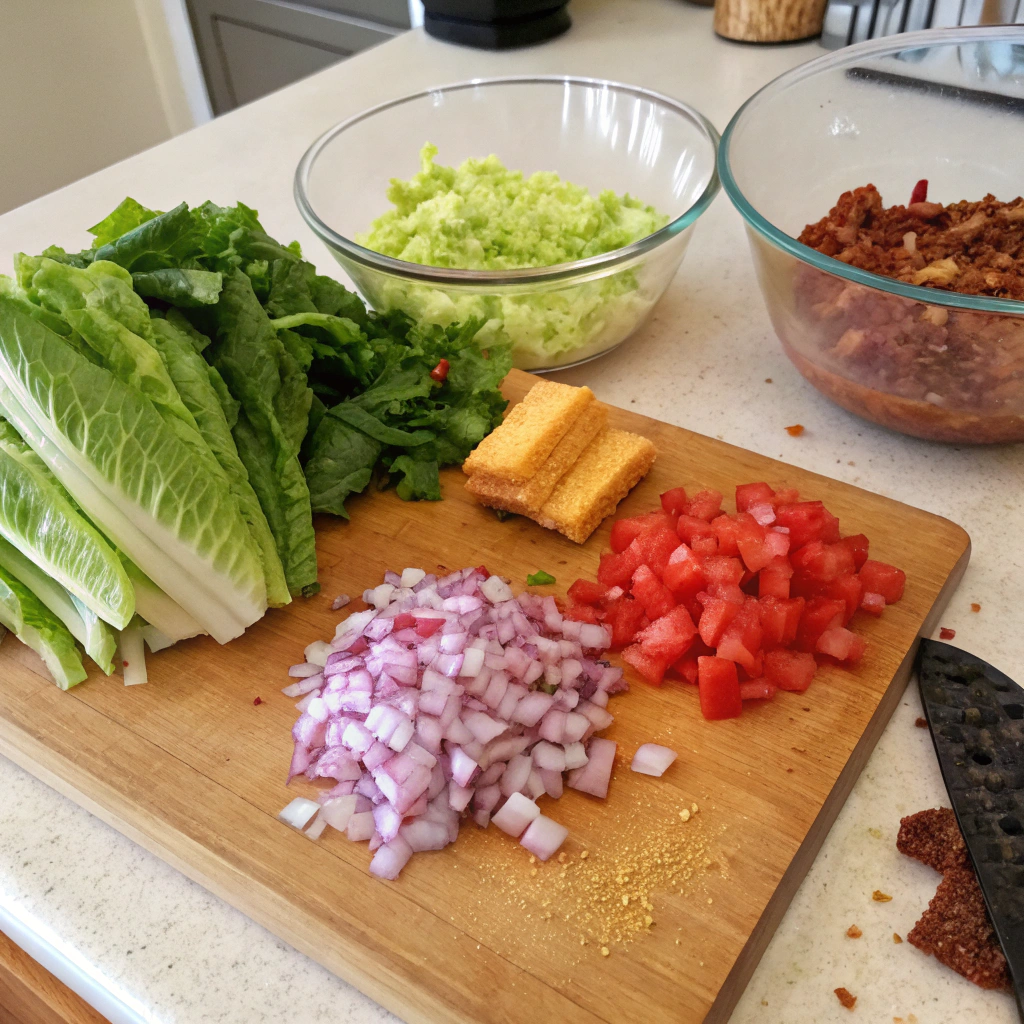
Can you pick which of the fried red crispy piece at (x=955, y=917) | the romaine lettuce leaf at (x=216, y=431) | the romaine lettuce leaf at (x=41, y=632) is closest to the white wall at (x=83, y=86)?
the romaine lettuce leaf at (x=216, y=431)

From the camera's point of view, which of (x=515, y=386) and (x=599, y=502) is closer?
(x=599, y=502)

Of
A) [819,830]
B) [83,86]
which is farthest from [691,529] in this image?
[83,86]

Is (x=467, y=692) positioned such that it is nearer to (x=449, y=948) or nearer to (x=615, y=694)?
(x=615, y=694)

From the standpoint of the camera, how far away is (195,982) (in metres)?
1.17

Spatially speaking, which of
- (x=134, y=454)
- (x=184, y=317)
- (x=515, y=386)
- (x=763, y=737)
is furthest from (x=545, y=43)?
(x=763, y=737)

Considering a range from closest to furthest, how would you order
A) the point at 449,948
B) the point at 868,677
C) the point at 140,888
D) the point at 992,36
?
the point at 449,948
the point at 140,888
the point at 868,677
the point at 992,36

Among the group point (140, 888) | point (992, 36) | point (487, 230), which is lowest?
point (140, 888)

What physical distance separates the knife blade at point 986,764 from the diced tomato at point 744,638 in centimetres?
27

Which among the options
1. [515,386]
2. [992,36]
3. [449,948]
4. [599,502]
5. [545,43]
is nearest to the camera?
[449,948]

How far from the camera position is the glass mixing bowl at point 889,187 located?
156 cm

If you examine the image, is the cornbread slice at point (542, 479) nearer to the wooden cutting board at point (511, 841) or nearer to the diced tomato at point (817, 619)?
the wooden cutting board at point (511, 841)

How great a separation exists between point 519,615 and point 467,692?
170 mm

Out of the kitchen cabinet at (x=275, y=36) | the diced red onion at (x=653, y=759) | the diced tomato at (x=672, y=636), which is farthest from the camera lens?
the kitchen cabinet at (x=275, y=36)

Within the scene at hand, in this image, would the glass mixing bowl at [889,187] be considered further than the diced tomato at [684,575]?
Yes
